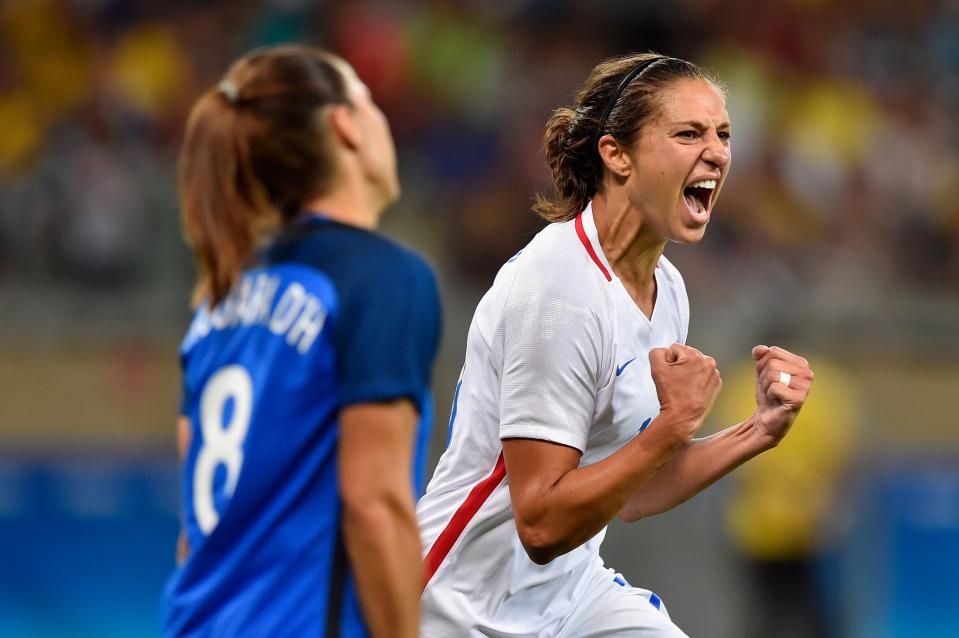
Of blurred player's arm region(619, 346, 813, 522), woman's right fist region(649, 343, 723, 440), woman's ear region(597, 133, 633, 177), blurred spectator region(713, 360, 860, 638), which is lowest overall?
blurred spectator region(713, 360, 860, 638)

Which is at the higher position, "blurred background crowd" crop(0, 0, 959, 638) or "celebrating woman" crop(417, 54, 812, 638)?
"celebrating woman" crop(417, 54, 812, 638)

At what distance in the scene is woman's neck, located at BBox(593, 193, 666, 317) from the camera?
3525mm

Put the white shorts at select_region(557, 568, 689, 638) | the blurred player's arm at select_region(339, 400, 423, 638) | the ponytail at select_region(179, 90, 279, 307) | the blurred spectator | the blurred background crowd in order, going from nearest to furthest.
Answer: the blurred player's arm at select_region(339, 400, 423, 638) < the ponytail at select_region(179, 90, 279, 307) < the white shorts at select_region(557, 568, 689, 638) < the blurred spectator < the blurred background crowd

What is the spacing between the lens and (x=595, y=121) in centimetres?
358

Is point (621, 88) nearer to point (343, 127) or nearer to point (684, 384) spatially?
point (684, 384)

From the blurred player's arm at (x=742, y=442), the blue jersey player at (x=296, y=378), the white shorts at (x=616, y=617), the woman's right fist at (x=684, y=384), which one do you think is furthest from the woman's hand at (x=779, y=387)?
the blue jersey player at (x=296, y=378)

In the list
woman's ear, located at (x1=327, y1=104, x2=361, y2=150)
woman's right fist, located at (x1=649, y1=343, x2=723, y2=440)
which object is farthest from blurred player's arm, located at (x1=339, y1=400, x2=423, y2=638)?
woman's right fist, located at (x1=649, y1=343, x2=723, y2=440)

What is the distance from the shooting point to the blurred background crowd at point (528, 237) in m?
7.88

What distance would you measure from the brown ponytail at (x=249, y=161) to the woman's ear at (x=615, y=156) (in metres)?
0.92

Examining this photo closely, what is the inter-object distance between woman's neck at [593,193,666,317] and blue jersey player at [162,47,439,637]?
907mm

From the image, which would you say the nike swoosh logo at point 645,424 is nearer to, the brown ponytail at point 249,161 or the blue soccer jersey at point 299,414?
the blue soccer jersey at point 299,414

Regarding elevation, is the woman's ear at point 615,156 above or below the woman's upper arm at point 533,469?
above

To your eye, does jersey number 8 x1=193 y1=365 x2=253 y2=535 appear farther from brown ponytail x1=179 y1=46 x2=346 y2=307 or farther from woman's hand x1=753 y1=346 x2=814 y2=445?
woman's hand x1=753 y1=346 x2=814 y2=445

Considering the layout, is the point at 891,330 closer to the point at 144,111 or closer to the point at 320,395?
the point at 144,111
